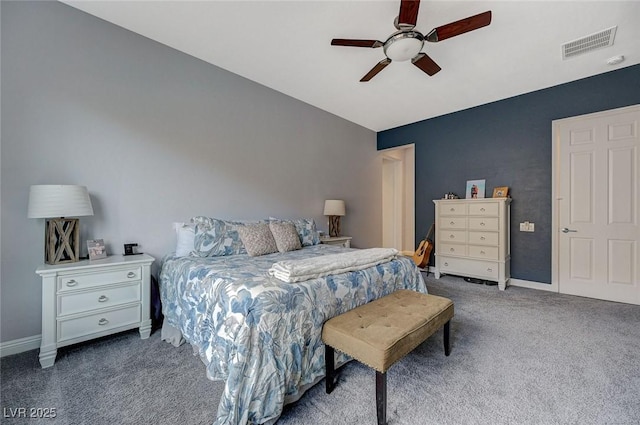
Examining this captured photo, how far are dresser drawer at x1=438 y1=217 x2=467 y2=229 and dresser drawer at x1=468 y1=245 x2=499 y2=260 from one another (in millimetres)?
344

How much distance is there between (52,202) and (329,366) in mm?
2318

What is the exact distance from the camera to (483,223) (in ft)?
12.8

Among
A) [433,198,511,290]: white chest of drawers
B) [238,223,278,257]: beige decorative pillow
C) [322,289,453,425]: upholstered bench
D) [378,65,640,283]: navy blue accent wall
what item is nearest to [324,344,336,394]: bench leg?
[322,289,453,425]: upholstered bench

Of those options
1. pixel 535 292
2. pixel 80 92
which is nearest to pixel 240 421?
pixel 80 92

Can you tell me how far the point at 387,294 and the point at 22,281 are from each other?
2930mm

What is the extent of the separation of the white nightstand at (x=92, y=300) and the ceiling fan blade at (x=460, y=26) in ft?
9.73

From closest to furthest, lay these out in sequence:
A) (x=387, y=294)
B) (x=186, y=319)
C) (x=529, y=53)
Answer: (x=186, y=319), (x=387, y=294), (x=529, y=53)

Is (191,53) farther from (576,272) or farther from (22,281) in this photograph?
(576,272)

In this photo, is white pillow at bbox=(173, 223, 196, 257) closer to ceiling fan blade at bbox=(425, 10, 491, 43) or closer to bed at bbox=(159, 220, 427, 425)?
bed at bbox=(159, 220, 427, 425)

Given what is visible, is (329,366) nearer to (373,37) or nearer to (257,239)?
(257,239)

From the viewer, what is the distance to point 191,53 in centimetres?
298

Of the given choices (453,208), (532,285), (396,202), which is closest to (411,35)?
(453,208)

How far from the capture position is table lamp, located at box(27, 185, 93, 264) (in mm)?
1976

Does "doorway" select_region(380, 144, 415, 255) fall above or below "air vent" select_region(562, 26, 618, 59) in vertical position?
below
